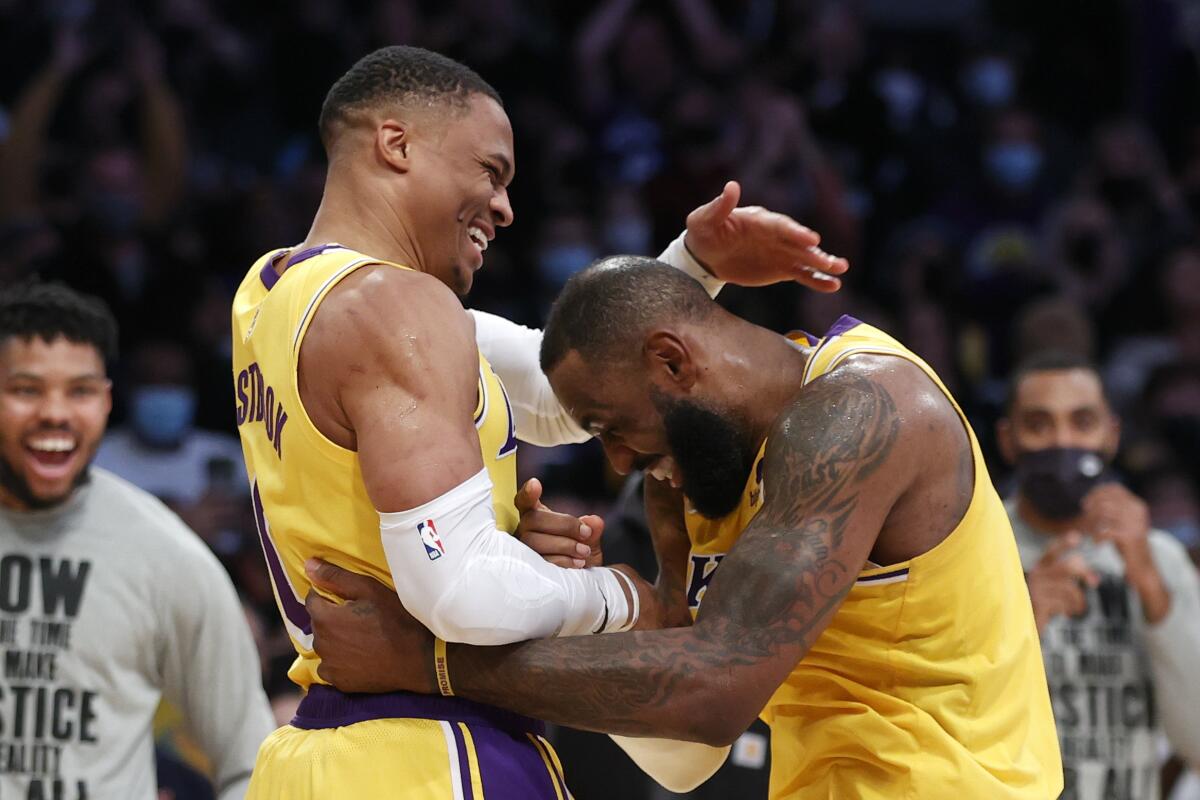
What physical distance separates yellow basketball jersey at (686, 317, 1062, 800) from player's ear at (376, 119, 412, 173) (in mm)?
893

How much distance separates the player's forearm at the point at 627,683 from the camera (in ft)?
9.21

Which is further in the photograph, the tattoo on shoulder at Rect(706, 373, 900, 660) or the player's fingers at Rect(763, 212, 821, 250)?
the player's fingers at Rect(763, 212, 821, 250)

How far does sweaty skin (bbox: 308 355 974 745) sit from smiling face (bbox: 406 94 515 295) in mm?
691

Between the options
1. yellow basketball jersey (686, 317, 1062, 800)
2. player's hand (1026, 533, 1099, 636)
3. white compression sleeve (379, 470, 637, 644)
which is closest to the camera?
white compression sleeve (379, 470, 637, 644)

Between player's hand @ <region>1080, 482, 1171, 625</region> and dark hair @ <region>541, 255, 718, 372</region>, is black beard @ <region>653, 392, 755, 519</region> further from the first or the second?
player's hand @ <region>1080, 482, 1171, 625</region>

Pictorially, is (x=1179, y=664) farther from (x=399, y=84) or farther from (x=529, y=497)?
(x=399, y=84)

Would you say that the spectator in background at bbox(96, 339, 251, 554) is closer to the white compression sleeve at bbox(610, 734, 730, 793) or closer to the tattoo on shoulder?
the white compression sleeve at bbox(610, 734, 730, 793)

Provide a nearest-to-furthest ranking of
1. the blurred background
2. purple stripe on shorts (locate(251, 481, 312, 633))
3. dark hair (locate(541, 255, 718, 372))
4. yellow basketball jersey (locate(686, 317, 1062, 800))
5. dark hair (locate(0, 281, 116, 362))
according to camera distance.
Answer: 1. yellow basketball jersey (locate(686, 317, 1062, 800))
2. purple stripe on shorts (locate(251, 481, 312, 633))
3. dark hair (locate(541, 255, 718, 372))
4. dark hair (locate(0, 281, 116, 362))
5. the blurred background

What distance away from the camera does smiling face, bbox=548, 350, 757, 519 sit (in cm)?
316

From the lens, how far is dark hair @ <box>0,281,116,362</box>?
4582 millimetres

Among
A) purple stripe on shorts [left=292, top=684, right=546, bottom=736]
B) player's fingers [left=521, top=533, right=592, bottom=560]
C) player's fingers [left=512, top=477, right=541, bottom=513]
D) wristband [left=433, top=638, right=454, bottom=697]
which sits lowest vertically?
purple stripe on shorts [left=292, top=684, right=546, bottom=736]

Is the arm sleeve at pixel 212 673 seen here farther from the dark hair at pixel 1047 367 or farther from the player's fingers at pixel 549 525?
the dark hair at pixel 1047 367

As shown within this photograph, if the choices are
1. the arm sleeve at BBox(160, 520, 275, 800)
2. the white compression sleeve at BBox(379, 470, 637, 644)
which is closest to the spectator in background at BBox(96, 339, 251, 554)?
the arm sleeve at BBox(160, 520, 275, 800)

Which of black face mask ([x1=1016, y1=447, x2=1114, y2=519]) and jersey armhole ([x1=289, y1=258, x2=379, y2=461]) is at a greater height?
black face mask ([x1=1016, y1=447, x2=1114, y2=519])
